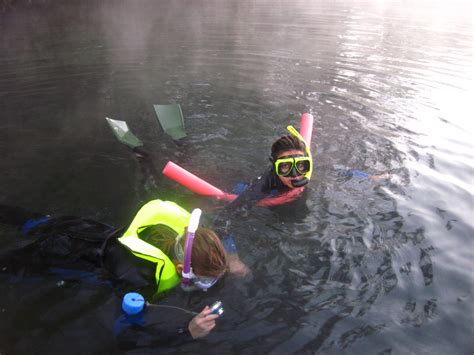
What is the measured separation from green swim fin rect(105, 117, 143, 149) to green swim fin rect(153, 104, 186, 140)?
23.3 inches

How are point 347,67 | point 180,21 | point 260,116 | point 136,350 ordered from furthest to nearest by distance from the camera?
point 180,21
point 347,67
point 260,116
point 136,350

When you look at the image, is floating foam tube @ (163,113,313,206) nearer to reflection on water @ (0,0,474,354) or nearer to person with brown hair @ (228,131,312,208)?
person with brown hair @ (228,131,312,208)

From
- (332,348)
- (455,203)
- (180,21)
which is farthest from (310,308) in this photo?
(180,21)

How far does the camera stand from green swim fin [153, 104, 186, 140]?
6418mm

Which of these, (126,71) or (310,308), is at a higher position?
(126,71)

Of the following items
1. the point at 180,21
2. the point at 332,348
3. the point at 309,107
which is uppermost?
the point at 180,21

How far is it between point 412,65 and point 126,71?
8480mm

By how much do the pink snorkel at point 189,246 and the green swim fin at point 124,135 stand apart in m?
3.40

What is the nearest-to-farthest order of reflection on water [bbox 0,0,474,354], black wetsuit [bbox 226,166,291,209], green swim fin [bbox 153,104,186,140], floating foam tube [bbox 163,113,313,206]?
reflection on water [bbox 0,0,474,354] → black wetsuit [bbox 226,166,291,209] → floating foam tube [bbox 163,113,313,206] → green swim fin [bbox 153,104,186,140]

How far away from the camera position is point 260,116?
7.38m

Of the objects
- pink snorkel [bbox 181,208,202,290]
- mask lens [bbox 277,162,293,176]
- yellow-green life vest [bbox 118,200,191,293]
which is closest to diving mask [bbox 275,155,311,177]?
mask lens [bbox 277,162,293,176]

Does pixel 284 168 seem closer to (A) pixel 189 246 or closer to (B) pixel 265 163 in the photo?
(B) pixel 265 163

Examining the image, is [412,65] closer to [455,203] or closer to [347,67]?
[347,67]

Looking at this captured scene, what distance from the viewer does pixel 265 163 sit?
19.0 ft
